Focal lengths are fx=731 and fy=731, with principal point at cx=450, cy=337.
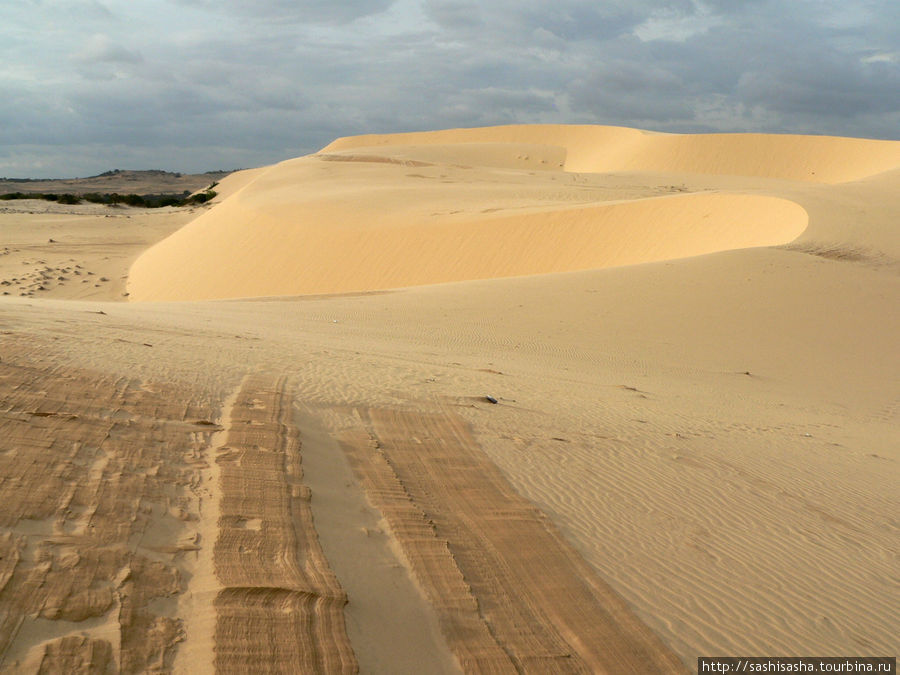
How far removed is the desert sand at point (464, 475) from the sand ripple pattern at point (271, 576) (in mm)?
15

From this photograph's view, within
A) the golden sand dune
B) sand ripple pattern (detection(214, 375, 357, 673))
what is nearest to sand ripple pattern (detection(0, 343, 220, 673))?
sand ripple pattern (detection(214, 375, 357, 673))

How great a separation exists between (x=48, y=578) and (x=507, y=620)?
77.3 inches

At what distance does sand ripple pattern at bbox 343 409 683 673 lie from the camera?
10.6ft

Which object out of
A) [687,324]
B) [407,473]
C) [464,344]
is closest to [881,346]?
[687,324]

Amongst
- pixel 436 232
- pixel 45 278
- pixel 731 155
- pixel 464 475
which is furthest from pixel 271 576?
pixel 731 155

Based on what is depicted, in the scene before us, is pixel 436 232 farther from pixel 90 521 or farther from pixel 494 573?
pixel 90 521

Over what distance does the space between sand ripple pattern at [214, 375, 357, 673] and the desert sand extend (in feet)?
0.05

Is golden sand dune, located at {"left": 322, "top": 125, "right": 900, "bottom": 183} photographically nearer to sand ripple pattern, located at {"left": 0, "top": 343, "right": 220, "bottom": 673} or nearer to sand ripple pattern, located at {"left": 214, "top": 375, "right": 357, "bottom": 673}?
sand ripple pattern, located at {"left": 0, "top": 343, "right": 220, "bottom": 673}

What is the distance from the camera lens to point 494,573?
375 cm

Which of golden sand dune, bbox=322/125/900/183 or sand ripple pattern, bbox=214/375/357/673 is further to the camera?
golden sand dune, bbox=322/125/900/183

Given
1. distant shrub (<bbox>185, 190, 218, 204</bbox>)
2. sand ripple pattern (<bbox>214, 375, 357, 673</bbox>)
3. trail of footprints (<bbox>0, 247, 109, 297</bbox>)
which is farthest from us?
distant shrub (<bbox>185, 190, 218, 204</bbox>)

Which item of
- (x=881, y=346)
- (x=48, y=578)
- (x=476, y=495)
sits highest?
(x=48, y=578)

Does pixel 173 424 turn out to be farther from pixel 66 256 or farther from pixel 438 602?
pixel 66 256

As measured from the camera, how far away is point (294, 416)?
559cm
